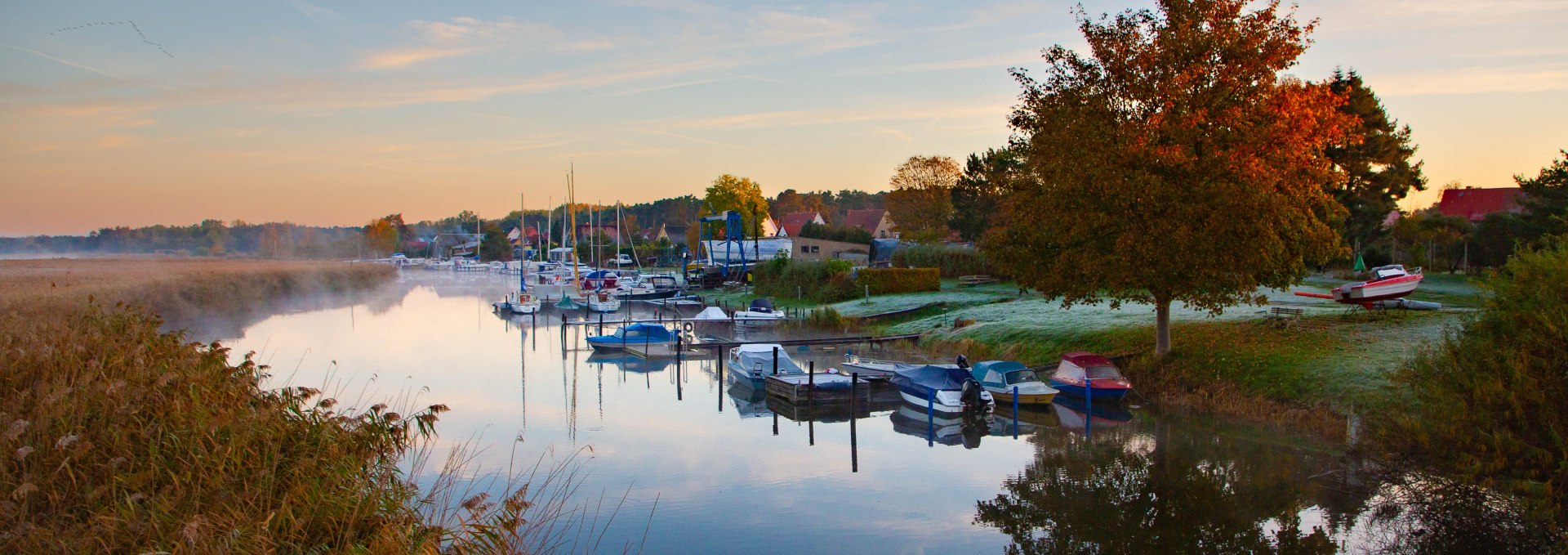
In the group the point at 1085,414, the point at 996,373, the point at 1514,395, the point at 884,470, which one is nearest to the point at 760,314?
the point at 996,373

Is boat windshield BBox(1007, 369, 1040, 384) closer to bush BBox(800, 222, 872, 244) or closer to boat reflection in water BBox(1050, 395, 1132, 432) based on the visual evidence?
boat reflection in water BBox(1050, 395, 1132, 432)

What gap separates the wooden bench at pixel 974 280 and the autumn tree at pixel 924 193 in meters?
25.3

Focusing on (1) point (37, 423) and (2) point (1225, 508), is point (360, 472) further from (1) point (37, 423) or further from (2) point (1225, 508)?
(2) point (1225, 508)

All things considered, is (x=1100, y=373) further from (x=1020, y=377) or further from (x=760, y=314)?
(x=760, y=314)

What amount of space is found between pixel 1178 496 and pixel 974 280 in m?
39.9

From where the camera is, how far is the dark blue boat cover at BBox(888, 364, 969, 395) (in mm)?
26406

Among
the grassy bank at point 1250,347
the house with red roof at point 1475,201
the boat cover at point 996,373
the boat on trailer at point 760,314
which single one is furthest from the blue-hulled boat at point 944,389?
the house with red roof at point 1475,201

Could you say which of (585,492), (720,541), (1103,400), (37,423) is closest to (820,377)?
(1103,400)

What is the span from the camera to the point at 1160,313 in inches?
1099

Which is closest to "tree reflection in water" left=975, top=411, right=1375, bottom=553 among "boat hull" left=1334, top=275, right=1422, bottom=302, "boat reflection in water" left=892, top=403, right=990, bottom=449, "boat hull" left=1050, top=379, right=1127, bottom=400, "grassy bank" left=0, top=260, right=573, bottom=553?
"boat reflection in water" left=892, top=403, right=990, bottom=449

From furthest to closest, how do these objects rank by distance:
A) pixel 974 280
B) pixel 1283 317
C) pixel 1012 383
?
pixel 974 280 < pixel 1283 317 < pixel 1012 383

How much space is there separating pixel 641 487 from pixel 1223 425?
1377 cm

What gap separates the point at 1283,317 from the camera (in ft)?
99.3

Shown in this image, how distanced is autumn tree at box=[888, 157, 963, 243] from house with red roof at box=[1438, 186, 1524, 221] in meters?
36.5
